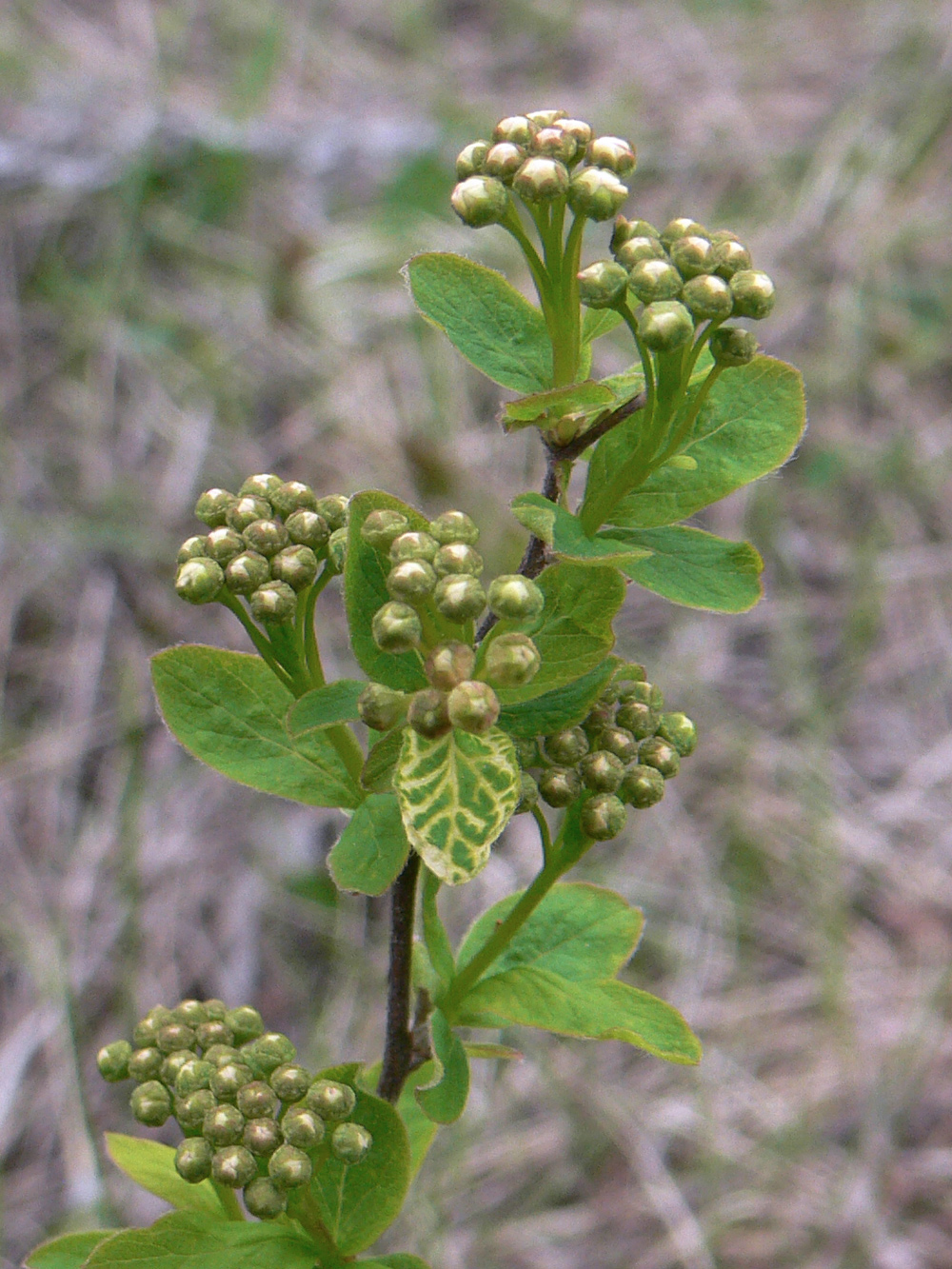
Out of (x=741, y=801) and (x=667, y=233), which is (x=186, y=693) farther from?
(x=741, y=801)

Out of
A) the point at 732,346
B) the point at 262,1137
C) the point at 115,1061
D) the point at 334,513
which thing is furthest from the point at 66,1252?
the point at 732,346

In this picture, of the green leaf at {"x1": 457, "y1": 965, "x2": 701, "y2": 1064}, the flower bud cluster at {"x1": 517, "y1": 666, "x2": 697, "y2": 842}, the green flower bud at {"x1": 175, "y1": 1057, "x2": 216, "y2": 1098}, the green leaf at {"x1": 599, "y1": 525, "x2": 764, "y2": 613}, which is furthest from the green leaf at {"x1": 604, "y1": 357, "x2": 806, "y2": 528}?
the green flower bud at {"x1": 175, "y1": 1057, "x2": 216, "y2": 1098}

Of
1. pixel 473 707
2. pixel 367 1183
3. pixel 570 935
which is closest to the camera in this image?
pixel 473 707

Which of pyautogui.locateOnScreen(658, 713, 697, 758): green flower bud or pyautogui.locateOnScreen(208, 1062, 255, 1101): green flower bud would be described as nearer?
pyautogui.locateOnScreen(208, 1062, 255, 1101): green flower bud

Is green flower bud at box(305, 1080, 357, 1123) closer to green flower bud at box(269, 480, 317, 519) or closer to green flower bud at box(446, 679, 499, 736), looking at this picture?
green flower bud at box(446, 679, 499, 736)

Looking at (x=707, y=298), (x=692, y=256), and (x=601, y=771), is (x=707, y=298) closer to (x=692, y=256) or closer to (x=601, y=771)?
(x=692, y=256)

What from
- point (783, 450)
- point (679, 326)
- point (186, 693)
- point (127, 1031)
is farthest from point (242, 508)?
point (127, 1031)
